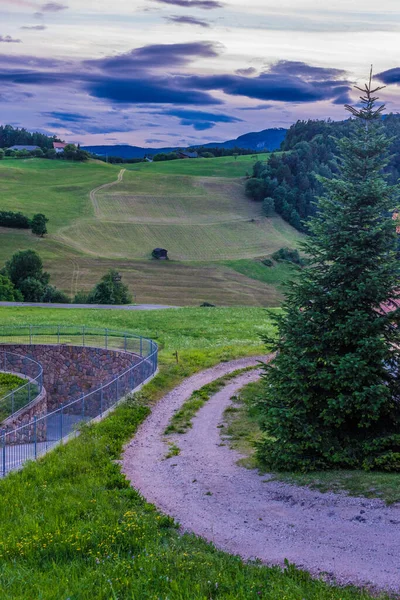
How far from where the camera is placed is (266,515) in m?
14.0

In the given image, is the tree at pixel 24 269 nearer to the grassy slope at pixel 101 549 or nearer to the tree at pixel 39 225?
the tree at pixel 39 225

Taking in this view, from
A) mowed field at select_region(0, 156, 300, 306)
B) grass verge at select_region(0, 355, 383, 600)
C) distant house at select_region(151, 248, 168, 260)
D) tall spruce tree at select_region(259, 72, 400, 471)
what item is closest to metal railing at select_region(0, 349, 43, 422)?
grass verge at select_region(0, 355, 383, 600)

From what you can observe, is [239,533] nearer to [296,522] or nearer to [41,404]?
[296,522]

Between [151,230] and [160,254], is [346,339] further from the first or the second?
[151,230]

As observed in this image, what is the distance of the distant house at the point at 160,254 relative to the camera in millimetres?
100375

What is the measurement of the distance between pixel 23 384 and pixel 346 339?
71.8 feet

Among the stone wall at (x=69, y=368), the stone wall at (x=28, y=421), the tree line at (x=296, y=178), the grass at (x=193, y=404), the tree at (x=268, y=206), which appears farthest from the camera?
→ the tree line at (x=296, y=178)

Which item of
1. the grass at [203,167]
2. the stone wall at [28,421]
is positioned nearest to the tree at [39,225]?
the grass at [203,167]

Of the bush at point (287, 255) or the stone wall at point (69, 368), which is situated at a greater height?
A: the bush at point (287, 255)

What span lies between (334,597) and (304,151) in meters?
165

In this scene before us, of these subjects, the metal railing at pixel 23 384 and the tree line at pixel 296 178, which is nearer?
the metal railing at pixel 23 384

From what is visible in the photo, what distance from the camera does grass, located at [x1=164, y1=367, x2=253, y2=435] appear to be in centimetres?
2264

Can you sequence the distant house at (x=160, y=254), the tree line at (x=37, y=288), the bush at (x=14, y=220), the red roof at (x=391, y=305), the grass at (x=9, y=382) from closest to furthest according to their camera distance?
the red roof at (x=391, y=305), the grass at (x=9, y=382), the tree line at (x=37, y=288), the distant house at (x=160, y=254), the bush at (x=14, y=220)

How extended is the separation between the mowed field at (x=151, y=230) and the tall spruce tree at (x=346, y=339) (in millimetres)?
61388
